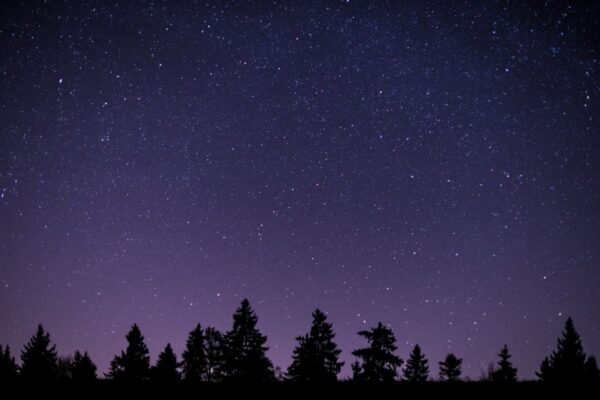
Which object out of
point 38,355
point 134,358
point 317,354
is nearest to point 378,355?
point 317,354

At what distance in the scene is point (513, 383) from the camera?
516 inches

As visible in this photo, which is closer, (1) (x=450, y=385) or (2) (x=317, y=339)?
(1) (x=450, y=385)

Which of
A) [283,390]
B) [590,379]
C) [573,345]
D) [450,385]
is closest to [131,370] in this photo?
[283,390]

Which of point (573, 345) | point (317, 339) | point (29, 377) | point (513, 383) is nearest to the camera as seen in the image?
point (513, 383)

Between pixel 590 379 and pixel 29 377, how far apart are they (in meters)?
17.8

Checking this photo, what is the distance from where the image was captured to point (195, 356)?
39188 millimetres

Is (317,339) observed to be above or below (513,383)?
above

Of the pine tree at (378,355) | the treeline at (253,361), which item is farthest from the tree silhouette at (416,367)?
the pine tree at (378,355)

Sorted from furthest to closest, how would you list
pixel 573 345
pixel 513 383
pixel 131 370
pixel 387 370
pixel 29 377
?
pixel 573 345
pixel 131 370
pixel 387 370
pixel 29 377
pixel 513 383

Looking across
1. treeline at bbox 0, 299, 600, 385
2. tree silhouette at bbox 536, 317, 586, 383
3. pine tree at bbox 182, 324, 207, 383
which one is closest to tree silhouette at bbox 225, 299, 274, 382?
treeline at bbox 0, 299, 600, 385

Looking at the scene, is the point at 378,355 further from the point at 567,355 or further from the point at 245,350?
the point at 567,355

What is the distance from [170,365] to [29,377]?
55.5 ft

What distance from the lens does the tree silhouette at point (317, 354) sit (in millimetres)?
28094

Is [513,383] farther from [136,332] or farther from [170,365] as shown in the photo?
[136,332]
